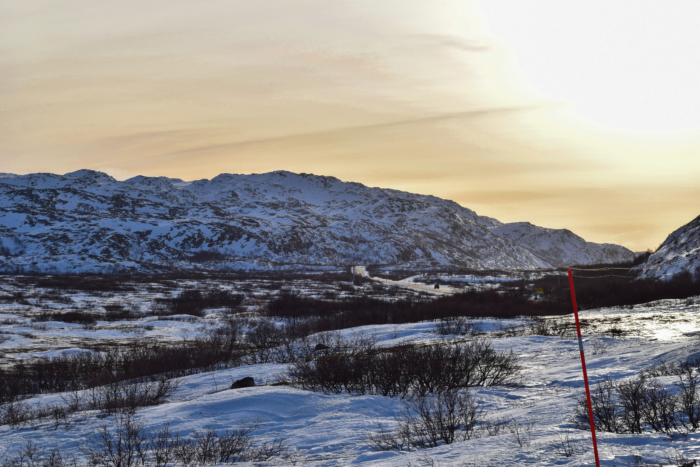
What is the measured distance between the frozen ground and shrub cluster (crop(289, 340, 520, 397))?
0.76 m

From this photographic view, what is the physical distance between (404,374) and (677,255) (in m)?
33.5

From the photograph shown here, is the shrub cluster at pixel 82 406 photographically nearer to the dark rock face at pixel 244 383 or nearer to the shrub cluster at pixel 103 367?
the dark rock face at pixel 244 383

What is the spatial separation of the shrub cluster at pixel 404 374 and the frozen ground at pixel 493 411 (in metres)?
0.76

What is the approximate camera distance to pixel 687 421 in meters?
7.20

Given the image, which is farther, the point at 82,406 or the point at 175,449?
the point at 82,406

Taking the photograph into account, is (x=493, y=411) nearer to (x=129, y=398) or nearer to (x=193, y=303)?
(x=129, y=398)

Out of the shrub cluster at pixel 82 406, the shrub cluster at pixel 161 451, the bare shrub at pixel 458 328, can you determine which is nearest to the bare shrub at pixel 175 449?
the shrub cluster at pixel 161 451

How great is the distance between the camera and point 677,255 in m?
36.9

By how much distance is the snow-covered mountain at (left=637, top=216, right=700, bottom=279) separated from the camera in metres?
33.4

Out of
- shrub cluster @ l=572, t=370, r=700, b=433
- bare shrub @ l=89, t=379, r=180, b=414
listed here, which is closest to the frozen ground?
bare shrub @ l=89, t=379, r=180, b=414

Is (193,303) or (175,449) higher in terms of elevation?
(193,303)

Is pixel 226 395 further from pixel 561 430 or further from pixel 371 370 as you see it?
pixel 561 430

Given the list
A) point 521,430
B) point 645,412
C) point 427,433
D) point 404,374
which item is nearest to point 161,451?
point 427,433

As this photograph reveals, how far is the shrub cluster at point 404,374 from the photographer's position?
1245cm
